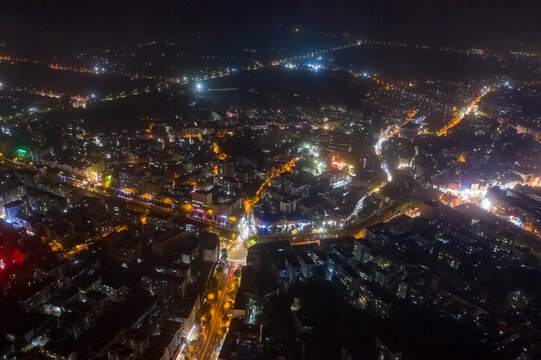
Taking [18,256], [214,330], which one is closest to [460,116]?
[214,330]

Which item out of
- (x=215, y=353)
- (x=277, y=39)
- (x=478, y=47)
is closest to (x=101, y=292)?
(x=215, y=353)

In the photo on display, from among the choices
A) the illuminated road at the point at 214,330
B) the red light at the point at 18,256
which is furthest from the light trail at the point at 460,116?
the red light at the point at 18,256

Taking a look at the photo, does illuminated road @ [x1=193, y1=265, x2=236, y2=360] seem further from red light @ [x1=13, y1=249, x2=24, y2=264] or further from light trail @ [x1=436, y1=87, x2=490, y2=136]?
light trail @ [x1=436, y1=87, x2=490, y2=136]

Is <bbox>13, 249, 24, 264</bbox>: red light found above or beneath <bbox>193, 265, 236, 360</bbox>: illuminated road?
above

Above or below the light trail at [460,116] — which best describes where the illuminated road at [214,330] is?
above

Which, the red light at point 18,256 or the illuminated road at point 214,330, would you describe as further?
the red light at point 18,256

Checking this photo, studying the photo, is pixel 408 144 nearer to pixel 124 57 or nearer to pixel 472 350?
pixel 472 350

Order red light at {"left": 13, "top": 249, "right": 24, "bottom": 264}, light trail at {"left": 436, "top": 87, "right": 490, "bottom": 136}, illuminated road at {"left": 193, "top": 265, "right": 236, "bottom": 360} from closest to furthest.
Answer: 1. illuminated road at {"left": 193, "top": 265, "right": 236, "bottom": 360}
2. red light at {"left": 13, "top": 249, "right": 24, "bottom": 264}
3. light trail at {"left": 436, "top": 87, "right": 490, "bottom": 136}

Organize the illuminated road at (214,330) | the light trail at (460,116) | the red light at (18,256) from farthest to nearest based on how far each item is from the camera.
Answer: the light trail at (460,116) → the red light at (18,256) → the illuminated road at (214,330)

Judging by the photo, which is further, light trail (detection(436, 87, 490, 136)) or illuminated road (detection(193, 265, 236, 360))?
light trail (detection(436, 87, 490, 136))

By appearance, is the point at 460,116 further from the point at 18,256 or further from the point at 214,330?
the point at 18,256

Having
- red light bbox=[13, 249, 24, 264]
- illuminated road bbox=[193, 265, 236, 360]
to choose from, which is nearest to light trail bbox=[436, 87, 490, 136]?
illuminated road bbox=[193, 265, 236, 360]

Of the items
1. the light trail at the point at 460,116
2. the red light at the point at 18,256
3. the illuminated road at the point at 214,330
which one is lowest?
the light trail at the point at 460,116

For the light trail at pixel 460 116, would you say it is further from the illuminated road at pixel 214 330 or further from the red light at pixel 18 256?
the red light at pixel 18 256
